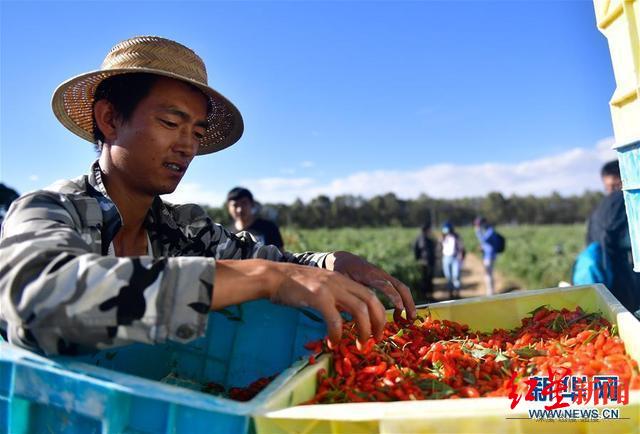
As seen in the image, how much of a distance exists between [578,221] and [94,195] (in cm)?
10111

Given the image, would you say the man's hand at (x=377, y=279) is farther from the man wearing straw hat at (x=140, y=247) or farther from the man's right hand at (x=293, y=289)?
the man's right hand at (x=293, y=289)

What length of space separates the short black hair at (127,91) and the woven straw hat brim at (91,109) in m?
0.04

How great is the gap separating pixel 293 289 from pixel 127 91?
4.42ft

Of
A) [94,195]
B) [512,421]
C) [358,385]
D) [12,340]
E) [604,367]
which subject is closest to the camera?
[512,421]

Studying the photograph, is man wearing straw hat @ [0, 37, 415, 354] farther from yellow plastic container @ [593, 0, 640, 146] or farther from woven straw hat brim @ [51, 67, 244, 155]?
yellow plastic container @ [593, 0, 640, 146]

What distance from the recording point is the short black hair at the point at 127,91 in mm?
2164

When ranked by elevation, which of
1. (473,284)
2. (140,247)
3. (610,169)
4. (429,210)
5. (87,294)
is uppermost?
(429,210)

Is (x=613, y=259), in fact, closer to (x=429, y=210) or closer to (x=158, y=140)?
(x=158, y=140)

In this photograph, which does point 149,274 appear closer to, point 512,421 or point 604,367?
point 512,421

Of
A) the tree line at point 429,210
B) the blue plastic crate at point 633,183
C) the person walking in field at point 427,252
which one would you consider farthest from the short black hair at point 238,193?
the tree line at point 429,210

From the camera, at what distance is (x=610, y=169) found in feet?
19.3

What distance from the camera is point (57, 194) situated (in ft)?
5.66

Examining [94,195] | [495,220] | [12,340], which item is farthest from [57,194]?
[495,220]

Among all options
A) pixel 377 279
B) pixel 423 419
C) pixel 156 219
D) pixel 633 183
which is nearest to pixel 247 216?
pixel 156 219
